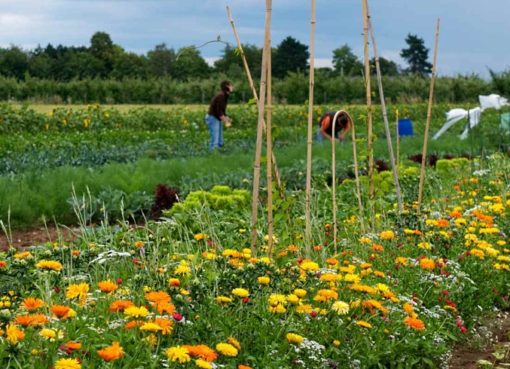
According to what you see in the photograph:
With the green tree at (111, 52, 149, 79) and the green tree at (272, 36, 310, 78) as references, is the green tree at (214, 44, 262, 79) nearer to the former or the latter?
the green tree at (272, 36, 310, 78)

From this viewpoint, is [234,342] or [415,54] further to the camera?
[415,54]

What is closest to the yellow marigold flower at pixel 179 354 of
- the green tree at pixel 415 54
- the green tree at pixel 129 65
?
the green tree at pixel 129 65

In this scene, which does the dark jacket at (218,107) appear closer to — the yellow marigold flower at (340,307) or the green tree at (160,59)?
the yellow marigold flower at (340,307)

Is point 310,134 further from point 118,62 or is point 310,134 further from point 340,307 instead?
point 118,62

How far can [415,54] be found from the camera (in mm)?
79250

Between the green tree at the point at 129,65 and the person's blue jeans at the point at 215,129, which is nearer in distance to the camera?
the person's blue jeans at the point at 215,129

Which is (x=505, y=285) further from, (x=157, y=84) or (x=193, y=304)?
(x=157, y=84)

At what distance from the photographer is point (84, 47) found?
204ft

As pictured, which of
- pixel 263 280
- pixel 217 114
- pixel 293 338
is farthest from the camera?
pixel 217 114

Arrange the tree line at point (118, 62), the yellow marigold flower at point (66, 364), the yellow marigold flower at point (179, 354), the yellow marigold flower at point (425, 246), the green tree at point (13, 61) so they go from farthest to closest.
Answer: the green tree at point (13, 61)
the tree line at point (118, 62)
the yellow marigold flower at point (425, 246)
the yellow marigold flower at point (179, 354)
the yellow marigold flower at point (66, 364)

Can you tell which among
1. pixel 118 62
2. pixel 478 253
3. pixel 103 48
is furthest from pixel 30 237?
pixel 103 48

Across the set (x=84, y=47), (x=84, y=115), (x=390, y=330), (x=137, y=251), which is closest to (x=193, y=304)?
(x=390, y=330)

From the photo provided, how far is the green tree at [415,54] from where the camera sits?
78537 millimetres

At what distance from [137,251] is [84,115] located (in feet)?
57.7
